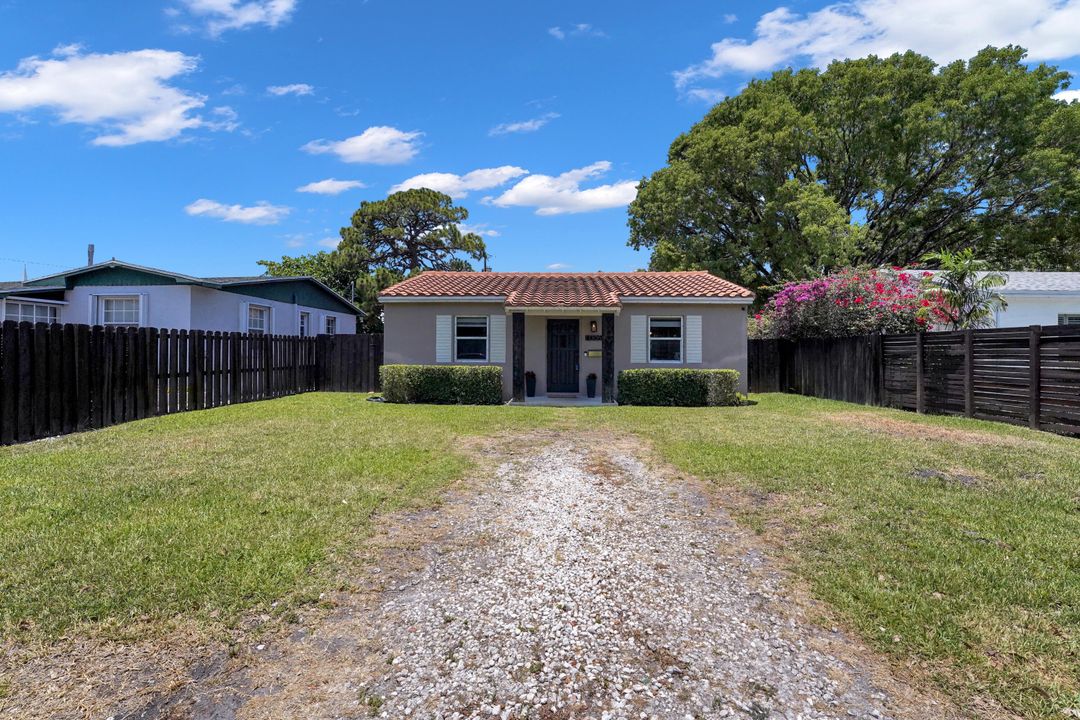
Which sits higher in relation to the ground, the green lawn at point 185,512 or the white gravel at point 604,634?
the green lawn at point 185,512

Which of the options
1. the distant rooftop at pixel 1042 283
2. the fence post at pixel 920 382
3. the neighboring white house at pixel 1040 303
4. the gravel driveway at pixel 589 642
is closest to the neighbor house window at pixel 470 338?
the fence post at pixel 920 382

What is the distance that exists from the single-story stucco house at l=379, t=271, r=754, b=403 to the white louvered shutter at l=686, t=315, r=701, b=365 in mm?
27

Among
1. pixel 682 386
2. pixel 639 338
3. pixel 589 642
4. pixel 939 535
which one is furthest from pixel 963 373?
pixel 589 642

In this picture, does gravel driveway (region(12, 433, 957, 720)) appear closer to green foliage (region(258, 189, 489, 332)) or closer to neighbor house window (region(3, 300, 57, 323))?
neighbor house window (region(3, 300, 57, 323))

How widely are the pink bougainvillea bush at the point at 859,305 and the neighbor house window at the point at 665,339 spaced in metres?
4.27

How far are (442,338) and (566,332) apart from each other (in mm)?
3440

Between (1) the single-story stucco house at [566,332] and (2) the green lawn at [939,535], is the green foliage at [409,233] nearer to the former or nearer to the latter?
(1) the single-story stucco house at [566,332]

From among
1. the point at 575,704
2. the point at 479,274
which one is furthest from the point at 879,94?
the point at 575,704

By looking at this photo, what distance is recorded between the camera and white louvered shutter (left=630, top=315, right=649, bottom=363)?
1461cm

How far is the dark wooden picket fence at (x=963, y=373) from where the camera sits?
8117 mm

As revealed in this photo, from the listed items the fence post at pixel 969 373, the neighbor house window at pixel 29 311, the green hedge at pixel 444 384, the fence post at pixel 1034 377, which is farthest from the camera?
the neighbor house window at pixel 29 311

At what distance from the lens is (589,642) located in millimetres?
2609

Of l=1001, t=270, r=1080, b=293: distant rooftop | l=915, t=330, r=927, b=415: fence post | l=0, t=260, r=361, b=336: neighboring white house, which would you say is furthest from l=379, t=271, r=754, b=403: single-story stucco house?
l=1001, t=270, r=1080, b=293: distant rooftop

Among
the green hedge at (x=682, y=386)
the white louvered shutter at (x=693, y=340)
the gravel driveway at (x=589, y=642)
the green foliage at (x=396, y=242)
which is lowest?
the gravel driveway at (x=589, y=642)
